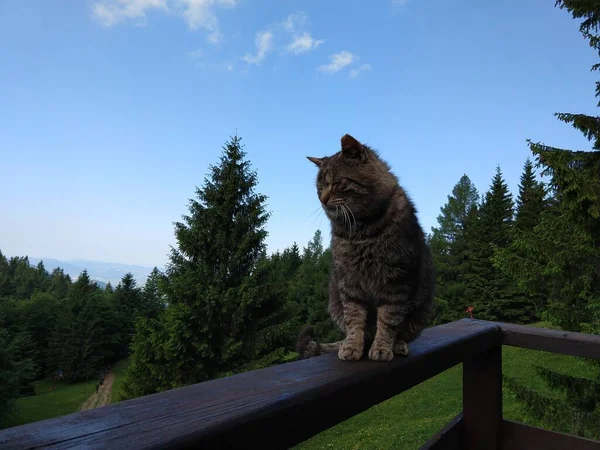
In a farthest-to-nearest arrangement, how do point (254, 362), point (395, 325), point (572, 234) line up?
1. point (254, 362)
2. point (572, 234)
3. point (395, 325)

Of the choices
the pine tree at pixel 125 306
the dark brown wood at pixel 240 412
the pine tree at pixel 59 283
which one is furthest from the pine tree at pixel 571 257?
the pine tree at pixel 59 283

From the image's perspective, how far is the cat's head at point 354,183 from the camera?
1.90 metres

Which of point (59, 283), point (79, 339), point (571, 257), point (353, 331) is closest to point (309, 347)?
point (353, 331)

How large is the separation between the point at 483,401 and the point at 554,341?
443 mm

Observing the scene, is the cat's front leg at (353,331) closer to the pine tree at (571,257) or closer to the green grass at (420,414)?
the pine tree at (571,257)

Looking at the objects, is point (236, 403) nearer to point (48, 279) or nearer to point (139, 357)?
point (139, 357)

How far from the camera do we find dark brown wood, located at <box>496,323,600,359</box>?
1.70 metres

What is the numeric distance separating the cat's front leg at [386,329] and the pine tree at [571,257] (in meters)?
4.40

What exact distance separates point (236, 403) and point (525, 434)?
1602mm

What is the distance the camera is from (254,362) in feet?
34.7

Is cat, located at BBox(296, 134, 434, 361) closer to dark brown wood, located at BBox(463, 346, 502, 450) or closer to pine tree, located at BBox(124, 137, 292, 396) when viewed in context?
dark brown wood, located at BBox(463, 346, 502, 450)

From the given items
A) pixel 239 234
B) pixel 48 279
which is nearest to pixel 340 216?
pixel 239 234

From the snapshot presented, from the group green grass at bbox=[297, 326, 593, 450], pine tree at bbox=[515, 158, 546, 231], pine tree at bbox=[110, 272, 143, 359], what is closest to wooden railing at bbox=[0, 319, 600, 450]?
green grass at bbox=[297, 326, 593, 450]

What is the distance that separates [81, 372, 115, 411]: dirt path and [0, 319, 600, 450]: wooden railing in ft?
78.4
